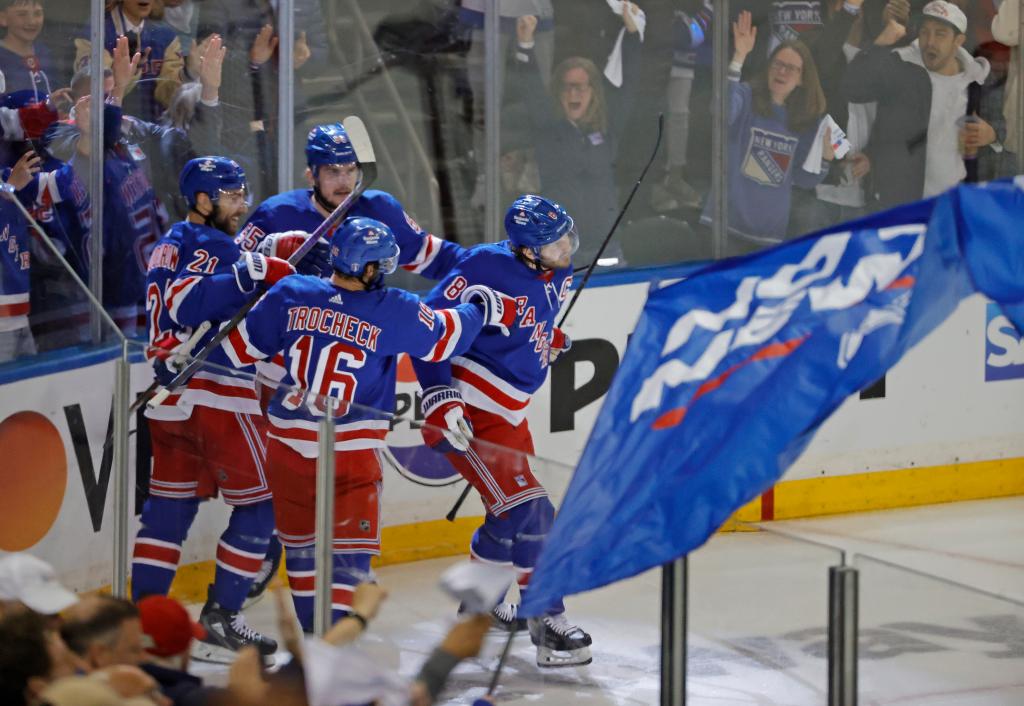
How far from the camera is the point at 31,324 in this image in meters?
5.32

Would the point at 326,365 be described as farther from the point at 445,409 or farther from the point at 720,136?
the point at 720,136

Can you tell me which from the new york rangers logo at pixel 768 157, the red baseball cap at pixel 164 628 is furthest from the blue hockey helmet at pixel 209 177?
the new york rangers logo at pixel 768 157

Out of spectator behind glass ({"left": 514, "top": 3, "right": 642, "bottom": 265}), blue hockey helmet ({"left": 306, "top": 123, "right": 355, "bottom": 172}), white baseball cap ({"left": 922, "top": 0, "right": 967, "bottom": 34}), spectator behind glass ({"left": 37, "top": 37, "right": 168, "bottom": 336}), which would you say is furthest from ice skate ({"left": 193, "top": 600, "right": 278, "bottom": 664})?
white baseball cap ({"left": 922, "top": 0, "right": 967, "bottom": 34})

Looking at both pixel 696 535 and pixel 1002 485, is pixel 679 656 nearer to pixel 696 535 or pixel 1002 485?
pixel 696 535

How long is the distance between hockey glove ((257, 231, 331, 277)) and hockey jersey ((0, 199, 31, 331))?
715mm

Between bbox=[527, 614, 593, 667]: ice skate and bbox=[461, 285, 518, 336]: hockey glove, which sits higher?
bbox=[461, 285, 518, 336]: hockey glove

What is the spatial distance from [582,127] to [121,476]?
3.33m

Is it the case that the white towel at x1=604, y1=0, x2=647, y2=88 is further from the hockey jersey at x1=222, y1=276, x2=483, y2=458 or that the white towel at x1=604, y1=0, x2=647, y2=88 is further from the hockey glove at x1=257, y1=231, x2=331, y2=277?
the hockey jersey at x1=222, y1=276, x2=483, y2=458

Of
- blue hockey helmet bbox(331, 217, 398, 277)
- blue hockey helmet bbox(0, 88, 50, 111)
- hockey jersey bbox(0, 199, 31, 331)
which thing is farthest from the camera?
blue hockey helmet bbox(0, 88, 50, 111)

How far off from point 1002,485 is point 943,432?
1.32ft

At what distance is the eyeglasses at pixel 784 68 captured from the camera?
7797 millimetres

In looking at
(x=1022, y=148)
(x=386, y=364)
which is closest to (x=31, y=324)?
(x=386, y=364)

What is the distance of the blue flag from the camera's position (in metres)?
3.12

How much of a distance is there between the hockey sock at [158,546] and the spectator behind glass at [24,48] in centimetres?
191
